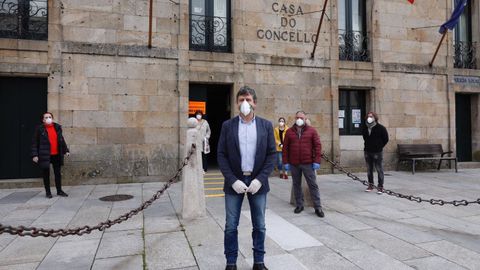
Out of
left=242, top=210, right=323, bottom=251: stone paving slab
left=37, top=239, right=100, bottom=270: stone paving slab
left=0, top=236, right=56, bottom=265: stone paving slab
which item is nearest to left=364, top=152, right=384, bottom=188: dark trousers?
left=242, top=210, right=323, bottom=251: stone paving slab

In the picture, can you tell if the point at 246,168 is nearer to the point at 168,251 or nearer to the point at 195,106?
the point at 168,251

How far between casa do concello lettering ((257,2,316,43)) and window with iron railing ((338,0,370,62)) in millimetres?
1574

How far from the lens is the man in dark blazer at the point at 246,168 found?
11.1ft

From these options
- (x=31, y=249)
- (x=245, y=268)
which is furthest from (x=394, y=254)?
(x=31, y=249)

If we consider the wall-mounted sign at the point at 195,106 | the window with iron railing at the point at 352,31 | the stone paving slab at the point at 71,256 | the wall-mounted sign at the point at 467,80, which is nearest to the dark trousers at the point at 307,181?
the stone paving slab at the point at 71,256

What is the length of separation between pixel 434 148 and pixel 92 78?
473 inches

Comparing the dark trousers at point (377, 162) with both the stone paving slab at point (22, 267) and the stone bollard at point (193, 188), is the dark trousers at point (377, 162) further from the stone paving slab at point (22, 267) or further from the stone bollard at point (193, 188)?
the stone paving slab at point (22, 267)

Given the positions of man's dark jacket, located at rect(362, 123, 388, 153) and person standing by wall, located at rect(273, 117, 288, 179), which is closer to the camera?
man's dark jacket, located at rect(362, 123, 388, 153)

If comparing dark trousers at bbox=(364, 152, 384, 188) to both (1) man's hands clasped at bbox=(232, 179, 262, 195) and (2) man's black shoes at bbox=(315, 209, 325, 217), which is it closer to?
(2) man's black shoes at bbox=(315, 209, 325, 217)

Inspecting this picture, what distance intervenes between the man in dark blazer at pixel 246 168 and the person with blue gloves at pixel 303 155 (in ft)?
8.50

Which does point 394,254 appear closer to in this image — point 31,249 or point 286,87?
point 31,249

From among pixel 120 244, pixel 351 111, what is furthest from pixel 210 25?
pixel 120 244

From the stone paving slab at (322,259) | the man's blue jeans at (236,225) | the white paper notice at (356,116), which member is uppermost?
the white paper notice at (356,116)

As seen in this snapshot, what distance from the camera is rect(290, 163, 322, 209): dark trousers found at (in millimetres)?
5812
